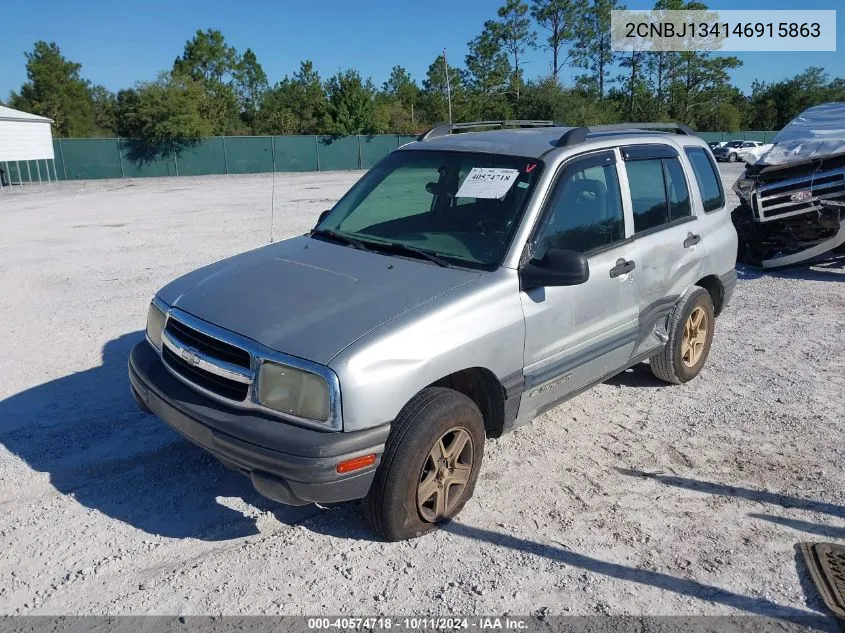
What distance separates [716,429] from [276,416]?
3.20 m

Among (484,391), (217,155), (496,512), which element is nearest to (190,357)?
(484,391)

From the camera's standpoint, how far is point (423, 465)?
10.6 ft

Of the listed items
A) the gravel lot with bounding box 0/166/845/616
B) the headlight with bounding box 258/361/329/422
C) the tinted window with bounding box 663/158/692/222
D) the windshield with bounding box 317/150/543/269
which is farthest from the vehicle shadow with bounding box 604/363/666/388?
the headlight with bounding box 258/361/329/422

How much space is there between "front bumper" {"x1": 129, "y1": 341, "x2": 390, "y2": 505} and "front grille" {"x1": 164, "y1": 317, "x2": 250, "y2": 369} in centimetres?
23

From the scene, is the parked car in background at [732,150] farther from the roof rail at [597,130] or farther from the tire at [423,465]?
the tire at [423,465]

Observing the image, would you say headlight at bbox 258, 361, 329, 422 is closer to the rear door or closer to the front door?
the front door

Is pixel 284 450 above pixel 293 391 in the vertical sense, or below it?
below

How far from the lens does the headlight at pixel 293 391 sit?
296 cm

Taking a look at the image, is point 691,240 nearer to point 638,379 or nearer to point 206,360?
point 638,379

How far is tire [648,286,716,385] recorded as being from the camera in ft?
16.5

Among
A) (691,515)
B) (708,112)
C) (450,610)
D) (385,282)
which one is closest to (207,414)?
(385,282)

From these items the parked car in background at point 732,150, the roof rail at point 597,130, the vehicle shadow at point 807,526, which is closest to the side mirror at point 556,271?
the roof rail at point 597,130

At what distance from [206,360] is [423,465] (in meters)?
1.18

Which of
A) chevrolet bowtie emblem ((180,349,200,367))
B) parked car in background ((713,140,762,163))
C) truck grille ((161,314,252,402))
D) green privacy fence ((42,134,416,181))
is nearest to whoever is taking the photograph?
truck grille ((161,314,252,402))
